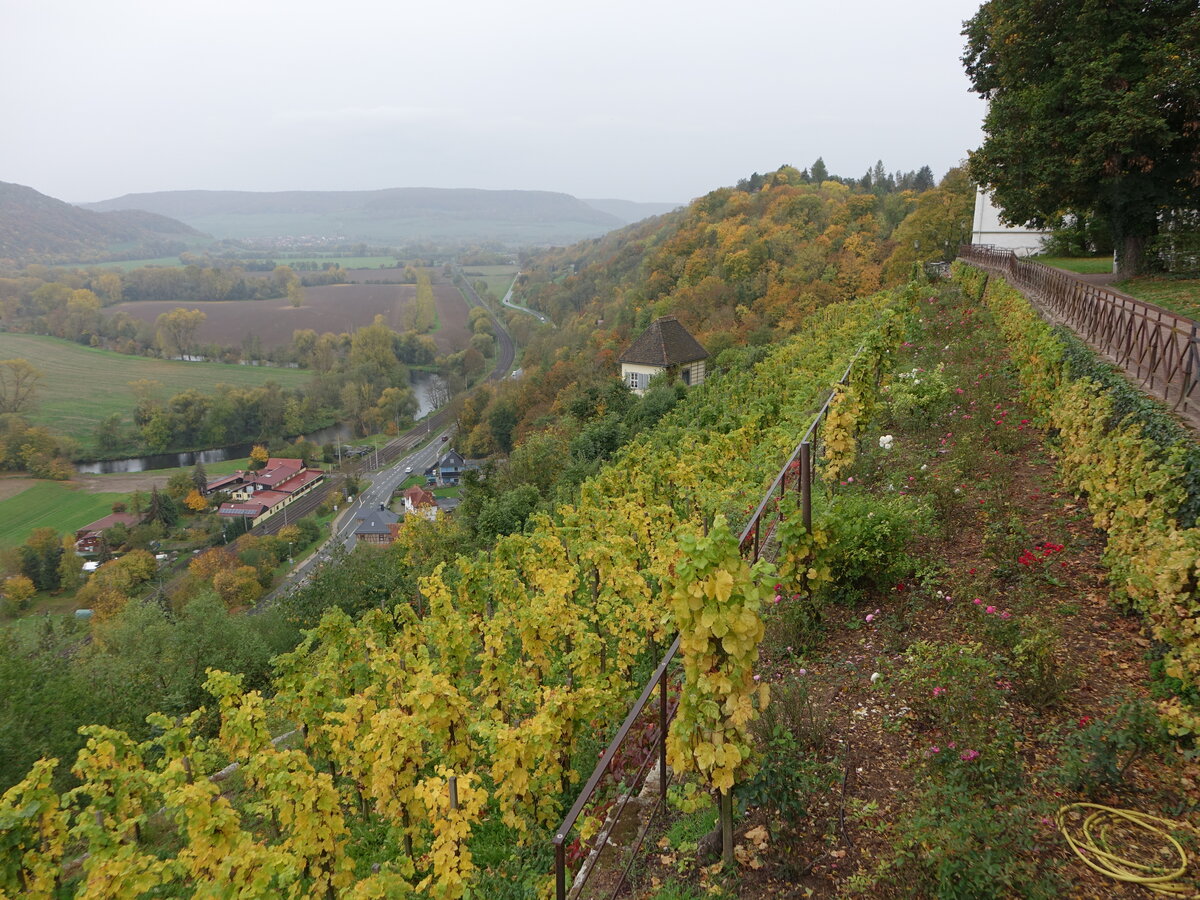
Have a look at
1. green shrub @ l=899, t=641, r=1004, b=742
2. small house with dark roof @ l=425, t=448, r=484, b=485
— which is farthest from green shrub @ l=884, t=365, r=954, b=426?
small house with dark roof @ l=425, t=448, r=484, b=485

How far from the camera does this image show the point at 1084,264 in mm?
26000

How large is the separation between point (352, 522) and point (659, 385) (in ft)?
100.0

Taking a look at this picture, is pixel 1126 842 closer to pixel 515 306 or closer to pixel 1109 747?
pixel 1109 747

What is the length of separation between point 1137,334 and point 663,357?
90.6ft

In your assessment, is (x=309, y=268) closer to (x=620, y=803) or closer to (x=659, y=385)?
(x=659, y=385)

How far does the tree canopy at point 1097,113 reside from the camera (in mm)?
14961

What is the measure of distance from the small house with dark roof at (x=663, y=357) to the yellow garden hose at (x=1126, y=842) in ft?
110

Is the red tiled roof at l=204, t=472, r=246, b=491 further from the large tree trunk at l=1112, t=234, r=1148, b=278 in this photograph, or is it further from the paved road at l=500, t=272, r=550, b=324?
the large tree trunk at l=1112, t=234, r=1148, b=278

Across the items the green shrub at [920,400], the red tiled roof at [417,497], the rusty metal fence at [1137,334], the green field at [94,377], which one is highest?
the rusty metal fence at [1137,334]

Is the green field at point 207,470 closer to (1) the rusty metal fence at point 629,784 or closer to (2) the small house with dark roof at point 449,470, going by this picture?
(2) the small house with dark roof at point 449,470

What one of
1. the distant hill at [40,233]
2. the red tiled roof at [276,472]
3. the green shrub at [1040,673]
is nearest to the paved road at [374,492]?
the red tiled roof at [276,472]

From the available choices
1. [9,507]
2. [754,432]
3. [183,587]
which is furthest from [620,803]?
[9,507]

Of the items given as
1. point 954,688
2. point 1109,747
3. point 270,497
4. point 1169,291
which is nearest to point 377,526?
point 270,497

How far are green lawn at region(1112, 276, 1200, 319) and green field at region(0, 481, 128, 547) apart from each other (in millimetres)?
67628
